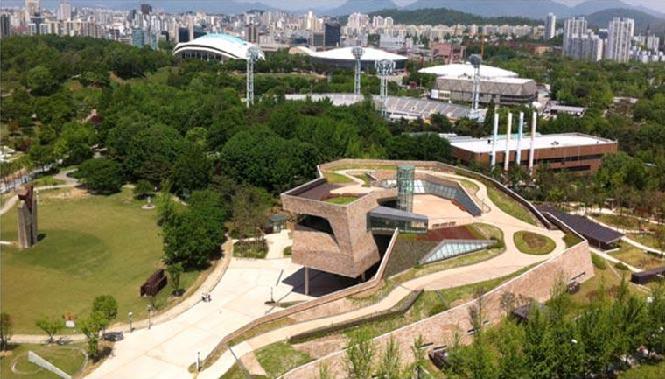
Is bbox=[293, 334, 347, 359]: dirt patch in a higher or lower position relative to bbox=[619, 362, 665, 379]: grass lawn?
higher

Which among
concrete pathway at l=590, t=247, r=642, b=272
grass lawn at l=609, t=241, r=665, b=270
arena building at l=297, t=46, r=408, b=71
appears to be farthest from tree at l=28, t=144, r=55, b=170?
arena building at l=297, t=46, r=408, b=71

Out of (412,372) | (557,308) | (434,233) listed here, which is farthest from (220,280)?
(557,308)

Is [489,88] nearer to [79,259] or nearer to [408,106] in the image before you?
[408,106]

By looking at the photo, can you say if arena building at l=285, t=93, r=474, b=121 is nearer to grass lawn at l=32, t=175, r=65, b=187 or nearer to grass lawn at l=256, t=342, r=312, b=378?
grass lawn at l=32, t=175, r=65, b=187

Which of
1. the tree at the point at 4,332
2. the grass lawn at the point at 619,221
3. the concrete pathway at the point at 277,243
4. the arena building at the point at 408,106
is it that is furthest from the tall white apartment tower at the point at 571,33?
the tree at the point at 4,332

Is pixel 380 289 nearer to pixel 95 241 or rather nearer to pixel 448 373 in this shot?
pixel 448 373

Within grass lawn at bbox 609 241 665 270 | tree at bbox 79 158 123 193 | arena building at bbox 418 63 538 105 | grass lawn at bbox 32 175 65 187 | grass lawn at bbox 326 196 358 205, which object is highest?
arena building at bbox 418 63 538 105
